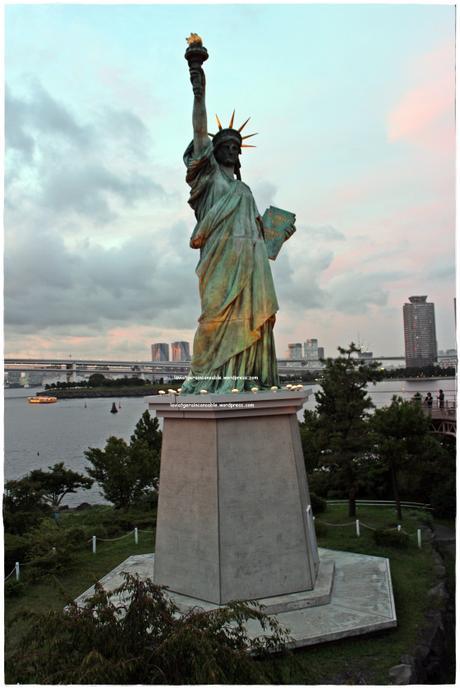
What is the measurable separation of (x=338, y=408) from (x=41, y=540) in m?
7.05

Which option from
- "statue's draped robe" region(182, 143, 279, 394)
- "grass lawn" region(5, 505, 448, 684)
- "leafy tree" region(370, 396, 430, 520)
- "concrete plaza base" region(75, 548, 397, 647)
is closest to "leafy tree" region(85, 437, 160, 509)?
"grass lawn" region(5, 505, 448, 684)

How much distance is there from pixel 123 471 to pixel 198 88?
34.1 feet

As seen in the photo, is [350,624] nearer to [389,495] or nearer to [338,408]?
[338,408]

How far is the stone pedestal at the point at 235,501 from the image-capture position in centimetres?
692

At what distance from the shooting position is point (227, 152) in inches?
339

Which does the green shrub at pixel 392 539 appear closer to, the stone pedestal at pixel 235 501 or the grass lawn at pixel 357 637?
the grass lawn at pixel 357 637

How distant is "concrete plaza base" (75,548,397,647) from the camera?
630 centimetres

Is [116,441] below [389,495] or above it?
above

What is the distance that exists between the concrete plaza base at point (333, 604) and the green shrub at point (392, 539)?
1.70m

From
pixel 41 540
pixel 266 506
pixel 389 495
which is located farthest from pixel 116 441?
pixel 266 506

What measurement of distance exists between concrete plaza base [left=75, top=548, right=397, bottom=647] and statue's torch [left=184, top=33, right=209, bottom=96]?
6.75 meters

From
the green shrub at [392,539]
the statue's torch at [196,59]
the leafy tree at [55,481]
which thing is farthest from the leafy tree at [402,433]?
the statue's torch at [196,59]

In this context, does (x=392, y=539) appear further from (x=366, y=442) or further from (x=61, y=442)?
(x=61, y=442)

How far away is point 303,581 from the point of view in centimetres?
720
